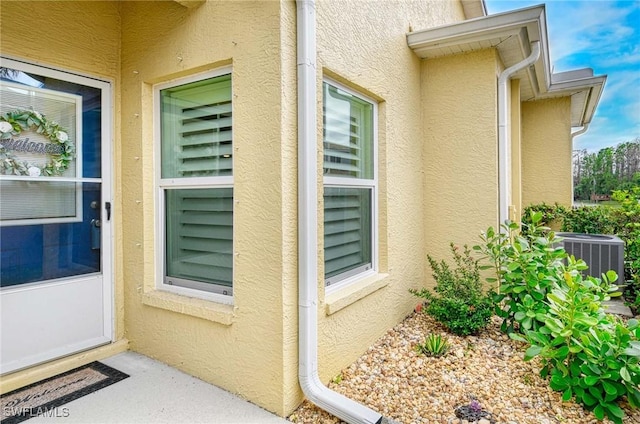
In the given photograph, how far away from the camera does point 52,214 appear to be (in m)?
3.38

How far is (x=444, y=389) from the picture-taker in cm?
306

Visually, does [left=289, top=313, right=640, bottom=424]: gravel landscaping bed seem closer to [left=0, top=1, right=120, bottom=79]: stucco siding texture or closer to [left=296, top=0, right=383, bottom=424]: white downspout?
[left=296, top=0, right=383, bottom=424]: white downspout

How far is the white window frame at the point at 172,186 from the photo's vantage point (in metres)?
3.25

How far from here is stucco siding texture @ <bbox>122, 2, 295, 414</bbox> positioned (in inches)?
110

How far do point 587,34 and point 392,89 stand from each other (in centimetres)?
1135

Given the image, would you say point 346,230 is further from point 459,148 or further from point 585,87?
point 585,87

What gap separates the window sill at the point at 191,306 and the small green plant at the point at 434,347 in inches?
85.5

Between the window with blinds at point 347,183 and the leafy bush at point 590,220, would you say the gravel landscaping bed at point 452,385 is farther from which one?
the leafy bush at point 590,220

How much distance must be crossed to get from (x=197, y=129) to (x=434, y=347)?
3416 mm

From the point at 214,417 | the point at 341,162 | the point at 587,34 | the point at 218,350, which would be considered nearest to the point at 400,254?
the point at 341,162

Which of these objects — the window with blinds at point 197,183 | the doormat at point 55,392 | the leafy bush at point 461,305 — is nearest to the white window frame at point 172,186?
the window with blinds at point 197,183

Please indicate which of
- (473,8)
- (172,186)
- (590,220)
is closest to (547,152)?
(590,220)

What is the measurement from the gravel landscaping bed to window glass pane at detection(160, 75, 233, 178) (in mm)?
2411
